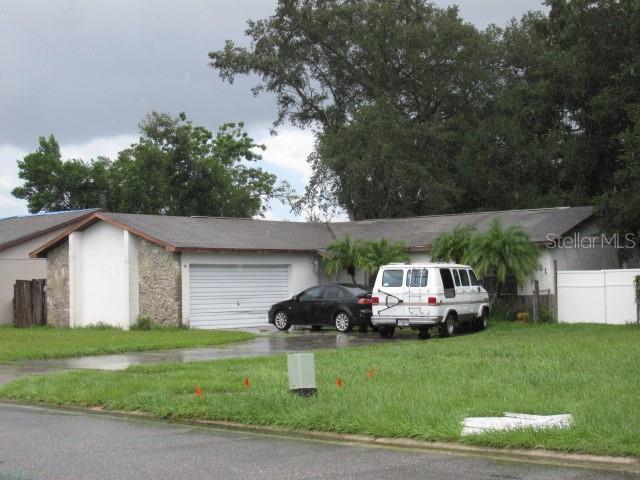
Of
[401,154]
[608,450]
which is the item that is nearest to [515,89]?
[401,154]

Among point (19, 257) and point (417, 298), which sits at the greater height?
point (19, 257)

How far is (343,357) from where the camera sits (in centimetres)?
1850

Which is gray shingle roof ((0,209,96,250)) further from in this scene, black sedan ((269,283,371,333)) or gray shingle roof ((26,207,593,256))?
black sedan ((269,283,371,333))

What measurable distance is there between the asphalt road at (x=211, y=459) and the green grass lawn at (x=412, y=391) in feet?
1.87

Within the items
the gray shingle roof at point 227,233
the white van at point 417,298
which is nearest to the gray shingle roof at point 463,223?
the gray shingle roof at point 227,233

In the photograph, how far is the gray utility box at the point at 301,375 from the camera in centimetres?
1250

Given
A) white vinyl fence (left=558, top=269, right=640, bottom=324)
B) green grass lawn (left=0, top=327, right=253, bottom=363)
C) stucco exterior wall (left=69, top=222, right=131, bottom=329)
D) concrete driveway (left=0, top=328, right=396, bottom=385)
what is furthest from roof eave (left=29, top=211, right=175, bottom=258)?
white vinyl fence (left=558, top=269, right=640, bottom=324)

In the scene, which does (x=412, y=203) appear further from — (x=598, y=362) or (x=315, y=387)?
(x=315, y=387)

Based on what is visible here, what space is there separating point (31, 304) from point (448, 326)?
17.2 m

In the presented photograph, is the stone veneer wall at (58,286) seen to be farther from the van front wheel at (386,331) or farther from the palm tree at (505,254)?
the palm tree at (505,254)

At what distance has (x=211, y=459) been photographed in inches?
374

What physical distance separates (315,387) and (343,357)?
5742 mm

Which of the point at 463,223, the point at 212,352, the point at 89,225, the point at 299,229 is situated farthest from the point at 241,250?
the point at 212,352

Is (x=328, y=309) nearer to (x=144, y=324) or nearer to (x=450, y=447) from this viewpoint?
(x=144, y=324)
